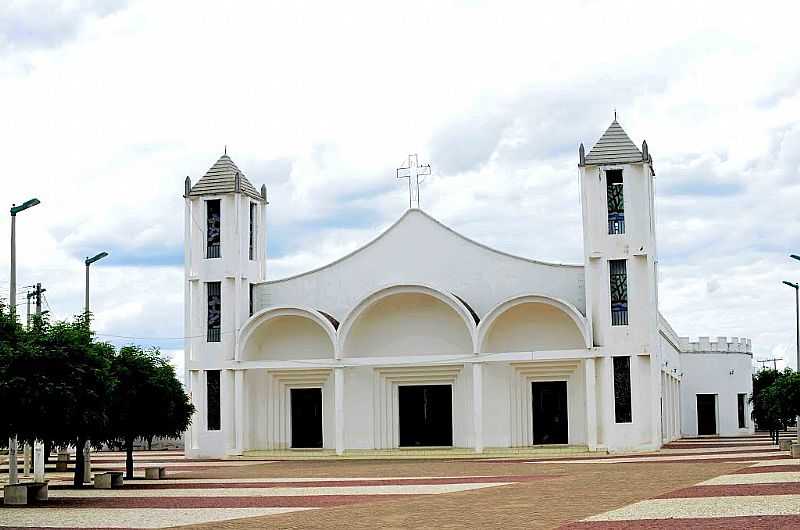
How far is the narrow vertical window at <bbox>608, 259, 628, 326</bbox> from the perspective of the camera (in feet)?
136

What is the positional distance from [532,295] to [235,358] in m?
12.0

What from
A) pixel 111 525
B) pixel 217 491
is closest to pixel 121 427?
pixel 217 491

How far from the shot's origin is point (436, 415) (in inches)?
1796

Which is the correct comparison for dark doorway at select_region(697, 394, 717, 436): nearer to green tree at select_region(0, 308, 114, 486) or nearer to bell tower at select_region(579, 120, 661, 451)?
bell tower at select_region(579, 120, 661, 451)

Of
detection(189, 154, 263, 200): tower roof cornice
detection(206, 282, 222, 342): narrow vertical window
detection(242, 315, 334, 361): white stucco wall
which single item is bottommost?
detection(242, 315, 334, 361): white stucco wall

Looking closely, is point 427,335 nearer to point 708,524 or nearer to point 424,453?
point 424,453

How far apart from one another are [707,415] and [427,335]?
24215mm

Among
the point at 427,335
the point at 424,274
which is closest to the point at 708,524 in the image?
the point at 427,335

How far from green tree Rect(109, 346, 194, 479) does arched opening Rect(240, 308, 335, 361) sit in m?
14.0

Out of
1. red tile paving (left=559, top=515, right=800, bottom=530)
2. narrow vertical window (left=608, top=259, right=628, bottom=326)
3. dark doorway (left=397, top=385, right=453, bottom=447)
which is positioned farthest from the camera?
dark doorway (left=397, top=385, right=453, bottom=447)

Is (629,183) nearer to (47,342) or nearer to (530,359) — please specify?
(530,359)

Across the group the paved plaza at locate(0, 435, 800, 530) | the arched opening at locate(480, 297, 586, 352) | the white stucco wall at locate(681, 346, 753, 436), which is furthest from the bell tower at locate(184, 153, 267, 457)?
the white stucco wall at locate(681, 346, 753, 436)

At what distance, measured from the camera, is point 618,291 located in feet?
137

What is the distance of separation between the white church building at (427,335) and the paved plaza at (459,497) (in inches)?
316
